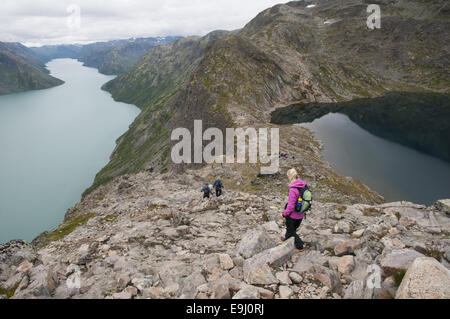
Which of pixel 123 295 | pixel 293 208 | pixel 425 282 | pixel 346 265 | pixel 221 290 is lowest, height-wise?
pixel 123 295

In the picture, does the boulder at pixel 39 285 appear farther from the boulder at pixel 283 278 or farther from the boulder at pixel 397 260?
the boulder at pixel 397 260

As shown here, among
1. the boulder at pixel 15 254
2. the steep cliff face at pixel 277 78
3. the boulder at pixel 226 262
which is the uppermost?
the steep cliff face at pixel 277 78

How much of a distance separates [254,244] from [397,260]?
18.1ft

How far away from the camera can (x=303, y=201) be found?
10.6m

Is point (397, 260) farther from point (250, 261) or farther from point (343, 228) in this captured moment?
point (343, 228)

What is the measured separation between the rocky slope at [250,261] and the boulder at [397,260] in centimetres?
3

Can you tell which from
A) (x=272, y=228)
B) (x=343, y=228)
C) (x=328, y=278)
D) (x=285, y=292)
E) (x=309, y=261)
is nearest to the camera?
(x=285, y=292)

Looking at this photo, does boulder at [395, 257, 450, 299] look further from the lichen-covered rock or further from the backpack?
the lichen-covered rock

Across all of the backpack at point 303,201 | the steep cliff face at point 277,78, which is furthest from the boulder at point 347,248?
the steep cliff face at point 277,78

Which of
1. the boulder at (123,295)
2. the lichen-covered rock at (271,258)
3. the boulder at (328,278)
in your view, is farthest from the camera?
the lichen-covered rock at (271,258)

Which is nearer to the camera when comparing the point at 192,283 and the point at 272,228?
the point at 192,283

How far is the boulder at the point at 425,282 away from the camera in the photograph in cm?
681

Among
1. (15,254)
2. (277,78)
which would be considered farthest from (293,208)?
(277,78)

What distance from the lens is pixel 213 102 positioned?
89.9 meters
